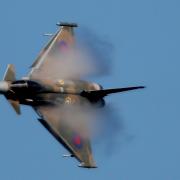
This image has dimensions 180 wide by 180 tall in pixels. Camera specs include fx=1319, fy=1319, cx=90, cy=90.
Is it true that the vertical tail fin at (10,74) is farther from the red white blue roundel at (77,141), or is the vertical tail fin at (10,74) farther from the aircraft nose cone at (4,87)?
the red white blue roundel at (77,141)

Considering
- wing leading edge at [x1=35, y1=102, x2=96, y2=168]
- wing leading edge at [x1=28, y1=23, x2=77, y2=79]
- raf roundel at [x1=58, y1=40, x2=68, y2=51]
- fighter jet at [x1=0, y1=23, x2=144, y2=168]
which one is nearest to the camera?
fighter jet at [x1=0, y1=23, x2=144, y2=168]

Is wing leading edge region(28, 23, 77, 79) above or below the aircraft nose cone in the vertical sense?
above

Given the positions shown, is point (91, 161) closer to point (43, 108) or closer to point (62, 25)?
point (43, 108)

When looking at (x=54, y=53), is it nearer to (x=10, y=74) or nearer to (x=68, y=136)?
(x=10, y=74)

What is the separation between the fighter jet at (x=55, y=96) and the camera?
82.5 m

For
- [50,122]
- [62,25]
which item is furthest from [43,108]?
[62,25]

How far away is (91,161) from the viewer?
84812 millimetres

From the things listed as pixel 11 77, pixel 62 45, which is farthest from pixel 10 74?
pixel 62 45

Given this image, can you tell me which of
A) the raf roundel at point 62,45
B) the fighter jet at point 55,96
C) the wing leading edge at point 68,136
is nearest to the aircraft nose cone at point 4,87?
the fighter jet at point 55,96

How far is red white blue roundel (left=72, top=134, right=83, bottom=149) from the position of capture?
85562 millimetres

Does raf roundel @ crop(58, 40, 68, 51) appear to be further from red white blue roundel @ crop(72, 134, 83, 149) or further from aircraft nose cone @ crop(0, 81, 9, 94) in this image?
aircraft nose cone @ crop(0, 81, 9, 94)

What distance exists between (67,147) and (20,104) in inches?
178

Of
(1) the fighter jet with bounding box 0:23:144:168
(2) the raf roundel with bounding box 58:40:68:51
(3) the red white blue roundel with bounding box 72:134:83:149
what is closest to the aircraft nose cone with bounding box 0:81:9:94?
(1) the fighter jet with bounding box 0:23:144:168

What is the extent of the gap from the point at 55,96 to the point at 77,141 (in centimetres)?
360
